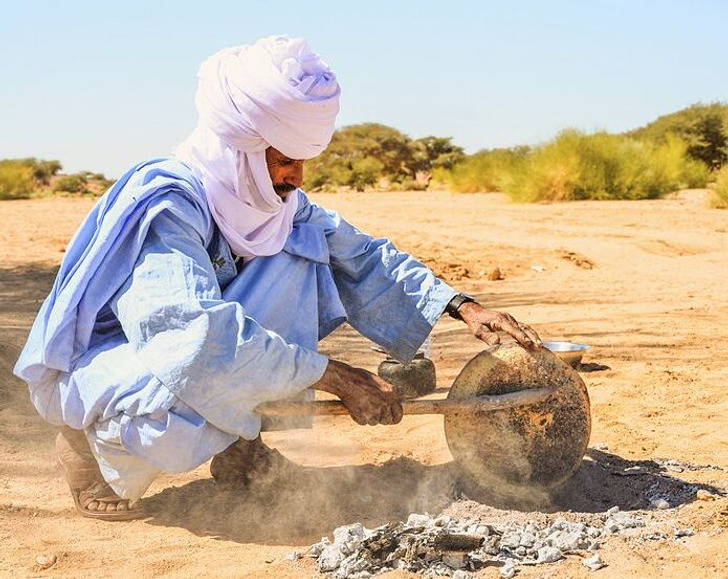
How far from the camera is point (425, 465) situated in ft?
12.7

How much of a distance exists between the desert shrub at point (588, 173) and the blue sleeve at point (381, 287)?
47.3 feet

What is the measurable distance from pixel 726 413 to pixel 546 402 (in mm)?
1377

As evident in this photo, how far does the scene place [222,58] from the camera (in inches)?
137

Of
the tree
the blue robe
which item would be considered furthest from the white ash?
the tree

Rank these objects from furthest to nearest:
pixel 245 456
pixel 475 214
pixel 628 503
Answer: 1. pixel 475 214
2. pixel 245 456
3. pixel 628 503

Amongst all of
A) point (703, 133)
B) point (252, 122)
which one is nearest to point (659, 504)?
point (252, 122)

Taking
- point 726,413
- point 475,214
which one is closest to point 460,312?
point 726,413

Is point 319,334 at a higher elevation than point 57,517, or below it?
higher

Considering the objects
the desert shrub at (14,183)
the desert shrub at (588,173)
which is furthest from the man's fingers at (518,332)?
the desert shrub at (14,183)

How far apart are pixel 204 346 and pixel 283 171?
0.87m

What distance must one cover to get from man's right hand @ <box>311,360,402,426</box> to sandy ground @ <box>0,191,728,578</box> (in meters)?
0.46

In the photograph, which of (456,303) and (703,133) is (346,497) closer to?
(456,303)

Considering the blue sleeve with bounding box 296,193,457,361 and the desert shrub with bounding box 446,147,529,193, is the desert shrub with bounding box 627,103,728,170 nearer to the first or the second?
the desert shrub with bounding box 446,147,529,193

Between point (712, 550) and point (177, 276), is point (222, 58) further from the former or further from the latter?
point (712, 550)
